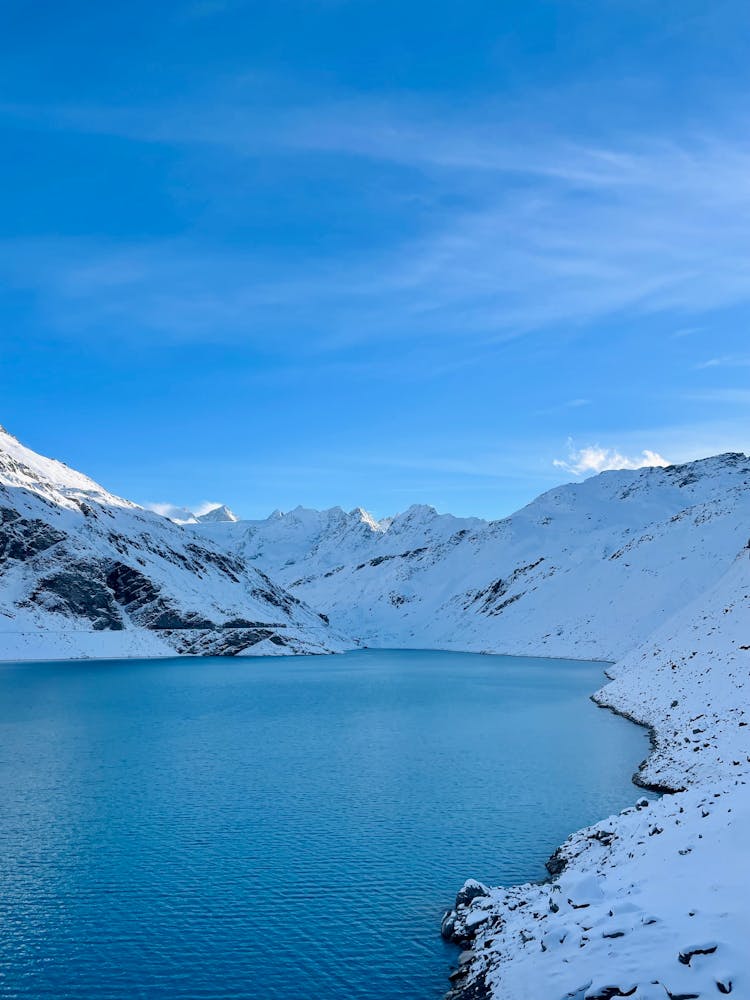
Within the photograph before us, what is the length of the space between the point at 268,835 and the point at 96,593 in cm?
14132

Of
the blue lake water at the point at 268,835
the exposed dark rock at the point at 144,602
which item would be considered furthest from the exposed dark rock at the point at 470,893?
the exposed dark rock at the point at 144,602

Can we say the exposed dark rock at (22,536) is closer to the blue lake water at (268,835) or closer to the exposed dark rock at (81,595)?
the exposed dark rock at (81,595)

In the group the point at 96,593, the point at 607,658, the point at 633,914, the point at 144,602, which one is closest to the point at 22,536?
the point at 96,593

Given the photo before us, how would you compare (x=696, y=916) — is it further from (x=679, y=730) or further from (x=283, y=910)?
(x=679, y=730)

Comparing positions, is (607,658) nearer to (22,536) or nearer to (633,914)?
(22,536)

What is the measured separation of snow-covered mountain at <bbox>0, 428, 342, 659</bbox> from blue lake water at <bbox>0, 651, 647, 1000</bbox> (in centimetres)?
8665

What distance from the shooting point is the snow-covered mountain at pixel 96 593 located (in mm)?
150000

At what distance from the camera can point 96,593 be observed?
160m

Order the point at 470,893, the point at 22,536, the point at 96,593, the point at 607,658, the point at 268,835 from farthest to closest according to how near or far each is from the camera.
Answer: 1. the point at 22,536
2. the point at 96,593
3. the point at 607,658
4. the point at 268,835
5. the point at 470,893

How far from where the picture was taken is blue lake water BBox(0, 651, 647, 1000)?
19.7 meters

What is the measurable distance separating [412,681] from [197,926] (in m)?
89.7

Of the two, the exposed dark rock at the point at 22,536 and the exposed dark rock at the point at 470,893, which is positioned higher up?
the exposed dark rock at the point at 22,536

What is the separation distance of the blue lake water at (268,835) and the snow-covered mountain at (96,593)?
86655mm

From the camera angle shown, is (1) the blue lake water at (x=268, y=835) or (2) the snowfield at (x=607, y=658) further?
(1) the blue lake water at (x=268, y=835)
